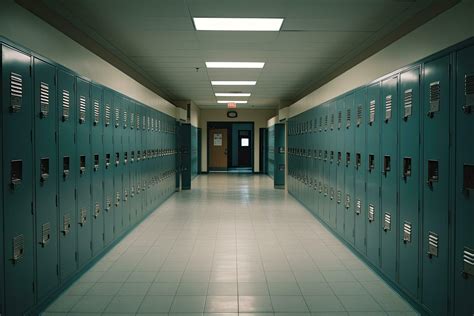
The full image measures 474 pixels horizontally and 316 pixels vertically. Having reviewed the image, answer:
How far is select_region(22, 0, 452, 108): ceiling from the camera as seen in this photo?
4.74 metres

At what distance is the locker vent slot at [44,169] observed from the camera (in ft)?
11.7

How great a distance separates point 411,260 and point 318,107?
453cm

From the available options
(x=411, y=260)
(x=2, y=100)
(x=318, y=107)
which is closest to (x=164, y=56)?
(x=318, y=107)

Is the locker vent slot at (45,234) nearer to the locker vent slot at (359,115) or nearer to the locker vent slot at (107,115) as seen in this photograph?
the locker vent slot at (107,115)

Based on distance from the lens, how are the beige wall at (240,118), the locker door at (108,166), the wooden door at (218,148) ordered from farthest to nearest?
the wooden door at (218,148), the beige wall at (240,118), the locker door at (108,166)

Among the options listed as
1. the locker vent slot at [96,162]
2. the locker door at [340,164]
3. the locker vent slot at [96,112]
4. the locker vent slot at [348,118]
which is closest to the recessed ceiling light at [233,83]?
the locker door at [340,164]

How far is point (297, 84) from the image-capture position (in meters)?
11.1

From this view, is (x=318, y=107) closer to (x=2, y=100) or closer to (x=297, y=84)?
(x=297, y=84)

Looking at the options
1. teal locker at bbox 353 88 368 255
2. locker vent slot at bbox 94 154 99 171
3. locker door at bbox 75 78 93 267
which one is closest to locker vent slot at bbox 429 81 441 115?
teal locker at bbox 353 88 368 255

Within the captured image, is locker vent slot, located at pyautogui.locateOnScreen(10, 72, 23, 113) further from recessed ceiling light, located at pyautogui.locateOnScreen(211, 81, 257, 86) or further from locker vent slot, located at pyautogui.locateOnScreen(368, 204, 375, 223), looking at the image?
recessed ceiling light, located at pyautogui.locateOnScreen(211, 81, 257, 86)

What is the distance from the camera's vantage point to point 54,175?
12.6 ft

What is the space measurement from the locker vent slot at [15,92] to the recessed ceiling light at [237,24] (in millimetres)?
2615

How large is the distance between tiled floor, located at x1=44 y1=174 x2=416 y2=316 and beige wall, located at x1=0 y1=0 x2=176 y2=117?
217 cm

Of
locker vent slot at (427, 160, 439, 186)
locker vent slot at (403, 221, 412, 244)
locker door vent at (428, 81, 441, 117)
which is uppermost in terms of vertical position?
locker door vent at (428, 81, 441, 117)
